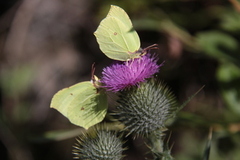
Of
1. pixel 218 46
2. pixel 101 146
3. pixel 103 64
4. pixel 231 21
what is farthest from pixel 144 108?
pixel 103 64

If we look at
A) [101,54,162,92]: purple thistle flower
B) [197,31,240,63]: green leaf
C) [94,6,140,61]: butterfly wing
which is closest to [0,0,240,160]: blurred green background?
[197,31,240,63]: green leaf

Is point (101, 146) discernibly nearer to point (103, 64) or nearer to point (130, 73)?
point (130, 73)

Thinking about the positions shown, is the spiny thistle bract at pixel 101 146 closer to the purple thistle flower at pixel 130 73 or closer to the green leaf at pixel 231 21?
the purple thistle flower at pixel 130 73

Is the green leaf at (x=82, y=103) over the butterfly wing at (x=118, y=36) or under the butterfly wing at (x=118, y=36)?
under

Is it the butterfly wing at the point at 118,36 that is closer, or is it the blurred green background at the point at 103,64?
the butterfly wing at the point at 118,36

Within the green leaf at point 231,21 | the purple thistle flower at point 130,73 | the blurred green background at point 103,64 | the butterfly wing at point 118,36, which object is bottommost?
the blurred green background at point 103,64

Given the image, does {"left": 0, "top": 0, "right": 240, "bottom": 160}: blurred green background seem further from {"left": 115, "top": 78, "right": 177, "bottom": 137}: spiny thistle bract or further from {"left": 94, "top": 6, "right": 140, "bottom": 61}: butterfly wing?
{"left": 94, "top": 6, "right": 140, "bottom": 61}: butterfly wing

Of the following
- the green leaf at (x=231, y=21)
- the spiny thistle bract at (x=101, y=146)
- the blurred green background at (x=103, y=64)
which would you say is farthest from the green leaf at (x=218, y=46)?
the spiny thistle bract at (x=101, y=146)
